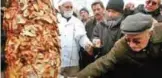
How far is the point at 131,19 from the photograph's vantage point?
2520 mm

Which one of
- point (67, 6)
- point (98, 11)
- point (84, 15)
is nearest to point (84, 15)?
point (84, 15)

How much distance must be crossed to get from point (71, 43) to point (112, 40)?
67 cm

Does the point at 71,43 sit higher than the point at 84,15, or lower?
lower

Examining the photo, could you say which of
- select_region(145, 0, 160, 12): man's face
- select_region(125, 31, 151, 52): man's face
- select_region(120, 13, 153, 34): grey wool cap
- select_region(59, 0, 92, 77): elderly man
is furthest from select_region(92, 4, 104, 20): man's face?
select_region(125, 31, 151, 52): man's face

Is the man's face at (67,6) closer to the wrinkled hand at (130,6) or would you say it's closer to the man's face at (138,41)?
the wrinkled hand at (130,6)

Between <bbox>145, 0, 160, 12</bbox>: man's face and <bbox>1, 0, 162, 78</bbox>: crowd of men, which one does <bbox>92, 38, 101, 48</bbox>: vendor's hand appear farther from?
<bbox>145, 0, 160, 12</bbox>: man's face

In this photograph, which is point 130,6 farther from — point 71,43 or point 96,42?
point 71,43

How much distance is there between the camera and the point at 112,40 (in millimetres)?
3811

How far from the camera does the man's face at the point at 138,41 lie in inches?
92.0

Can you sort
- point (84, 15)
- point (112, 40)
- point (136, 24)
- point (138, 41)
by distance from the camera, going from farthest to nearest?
point (84, 15) < point (112, 40) < point (136, 24) < point (138, 41)

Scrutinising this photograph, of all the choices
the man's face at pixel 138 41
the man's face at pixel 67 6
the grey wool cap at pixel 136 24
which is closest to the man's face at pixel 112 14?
the man's face at pixel 67 6

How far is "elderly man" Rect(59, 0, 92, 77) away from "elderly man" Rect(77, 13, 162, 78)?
1.82m

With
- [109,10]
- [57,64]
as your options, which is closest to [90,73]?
[57,64]

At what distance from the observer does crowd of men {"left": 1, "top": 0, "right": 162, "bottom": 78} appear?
2365mm
